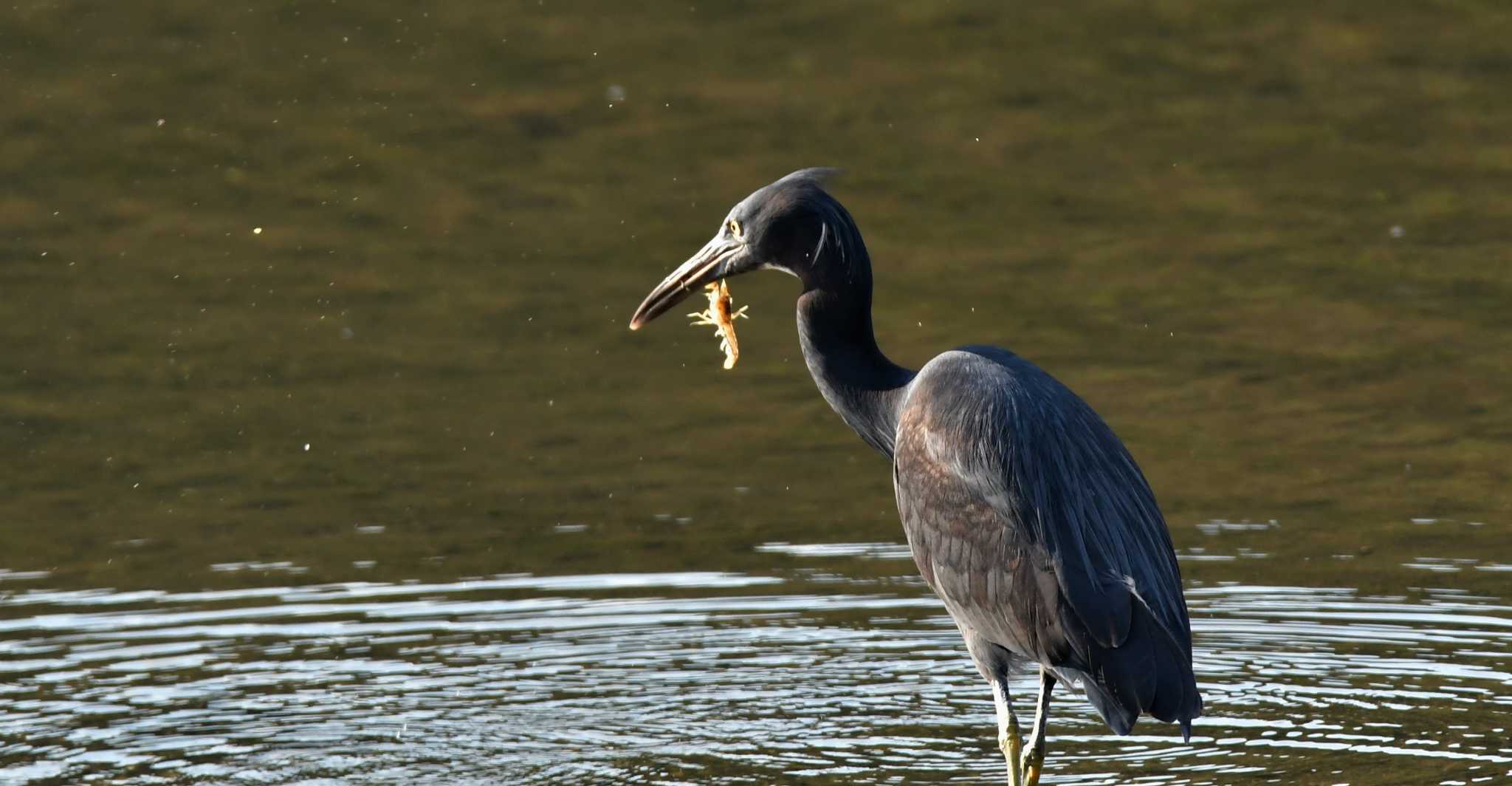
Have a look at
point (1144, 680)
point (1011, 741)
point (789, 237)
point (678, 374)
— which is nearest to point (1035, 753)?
point (1011, 741)

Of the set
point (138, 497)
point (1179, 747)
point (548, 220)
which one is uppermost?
point (548, 220)

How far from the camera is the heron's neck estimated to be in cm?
736

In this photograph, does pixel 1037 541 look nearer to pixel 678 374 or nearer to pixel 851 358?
pixel 851 358

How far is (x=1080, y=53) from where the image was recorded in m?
19.5

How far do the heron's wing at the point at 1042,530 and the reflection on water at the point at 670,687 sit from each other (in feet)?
2.20

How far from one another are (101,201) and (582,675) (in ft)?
31.7

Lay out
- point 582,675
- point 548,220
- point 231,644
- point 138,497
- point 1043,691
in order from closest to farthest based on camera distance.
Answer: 1. point 1043,691
2. point 582,675
3. point 231,644
4. point 138,497
5. point 548,220

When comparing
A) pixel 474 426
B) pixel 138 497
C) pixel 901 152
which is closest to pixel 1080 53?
pixel 901 152

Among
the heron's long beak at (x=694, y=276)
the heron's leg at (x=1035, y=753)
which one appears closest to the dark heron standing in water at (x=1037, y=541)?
the heron's leg at (x=1035, y=753)

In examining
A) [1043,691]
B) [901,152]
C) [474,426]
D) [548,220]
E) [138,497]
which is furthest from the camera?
[901,152]

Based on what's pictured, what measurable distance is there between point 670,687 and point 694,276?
141 cm

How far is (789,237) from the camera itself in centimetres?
744

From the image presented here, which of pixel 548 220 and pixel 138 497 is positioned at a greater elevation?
pixel 548 220

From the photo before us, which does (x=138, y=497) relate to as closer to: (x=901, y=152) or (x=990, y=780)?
(x=990, y=780)
